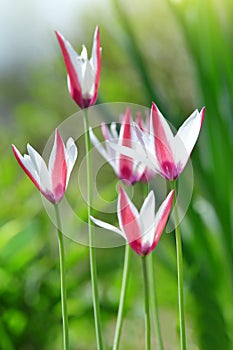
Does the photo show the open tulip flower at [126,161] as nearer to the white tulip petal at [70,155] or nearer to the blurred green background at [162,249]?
the white tulip petal at [70,155]

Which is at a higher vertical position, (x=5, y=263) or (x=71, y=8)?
(x=71, y=8)

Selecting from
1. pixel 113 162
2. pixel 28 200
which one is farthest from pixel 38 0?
pixel 113 162

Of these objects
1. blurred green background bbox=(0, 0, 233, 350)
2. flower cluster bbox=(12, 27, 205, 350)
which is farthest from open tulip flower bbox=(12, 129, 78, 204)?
blurred green background bbox=(0, 0, 233, 350)

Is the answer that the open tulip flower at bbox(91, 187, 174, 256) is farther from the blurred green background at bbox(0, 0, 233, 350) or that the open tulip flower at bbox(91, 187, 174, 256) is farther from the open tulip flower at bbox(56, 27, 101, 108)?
the blurred green background at bbox(0, 0, 233, 350)

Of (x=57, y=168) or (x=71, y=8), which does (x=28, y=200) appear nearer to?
(x=57, y=168)

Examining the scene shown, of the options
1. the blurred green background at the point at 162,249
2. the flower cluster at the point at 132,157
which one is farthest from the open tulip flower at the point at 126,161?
the blurred green background at the point at 162,249
